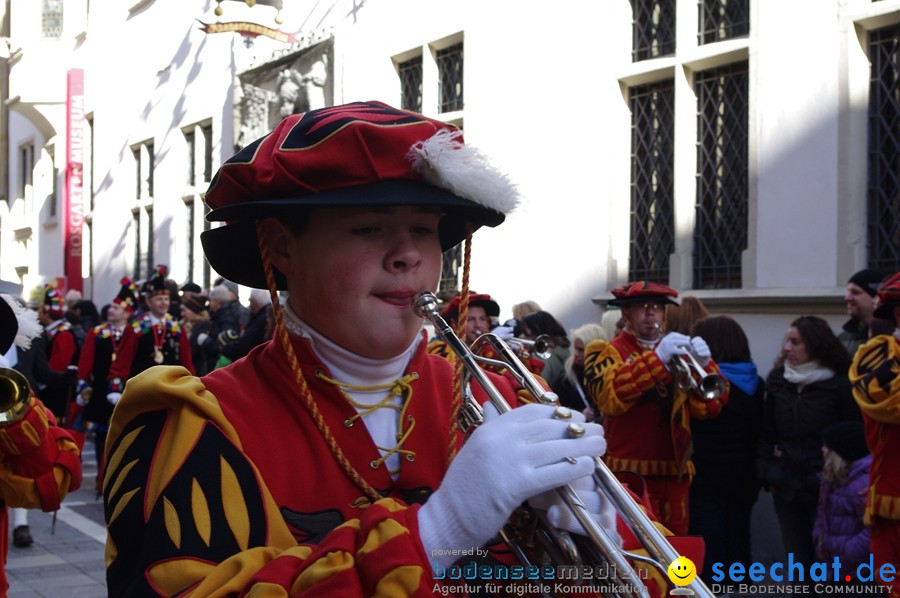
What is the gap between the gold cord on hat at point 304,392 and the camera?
184 cm

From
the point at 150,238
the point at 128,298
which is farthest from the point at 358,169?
the point at 150,238

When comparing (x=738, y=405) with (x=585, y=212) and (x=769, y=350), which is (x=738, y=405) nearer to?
(x=769, y=350)

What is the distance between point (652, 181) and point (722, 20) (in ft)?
4.78

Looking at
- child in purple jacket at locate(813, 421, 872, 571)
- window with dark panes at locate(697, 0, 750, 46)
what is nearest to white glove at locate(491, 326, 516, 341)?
child in purple jacket at locate(813, 421, 872, 571)

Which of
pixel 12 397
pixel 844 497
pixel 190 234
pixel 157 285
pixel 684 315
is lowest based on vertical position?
pixel 844 497

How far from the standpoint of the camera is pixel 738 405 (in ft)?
19.1

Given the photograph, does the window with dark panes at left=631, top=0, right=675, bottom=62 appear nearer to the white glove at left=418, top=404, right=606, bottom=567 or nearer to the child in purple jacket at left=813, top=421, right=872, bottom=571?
the child in purple jacket at left=813, top=421, right=872, bottom=571

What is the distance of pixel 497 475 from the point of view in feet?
4.93

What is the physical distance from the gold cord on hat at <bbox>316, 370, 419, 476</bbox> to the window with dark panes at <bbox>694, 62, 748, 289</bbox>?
601 cm

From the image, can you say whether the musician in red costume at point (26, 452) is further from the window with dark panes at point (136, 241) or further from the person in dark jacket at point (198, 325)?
the window with dark panes at point (136, 241)

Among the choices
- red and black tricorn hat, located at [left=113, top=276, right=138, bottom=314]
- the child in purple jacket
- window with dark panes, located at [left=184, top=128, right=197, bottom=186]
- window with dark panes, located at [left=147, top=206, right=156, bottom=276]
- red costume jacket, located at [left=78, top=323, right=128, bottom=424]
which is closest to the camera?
the child in purple jacket

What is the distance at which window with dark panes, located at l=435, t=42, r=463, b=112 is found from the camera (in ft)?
35.2

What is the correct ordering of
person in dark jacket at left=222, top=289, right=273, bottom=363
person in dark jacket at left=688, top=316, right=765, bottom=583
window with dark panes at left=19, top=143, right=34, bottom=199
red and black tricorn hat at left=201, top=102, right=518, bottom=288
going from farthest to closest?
window with dark panes at left=19, top=143, right=34, bottom=199, person in dark jacket at left=222, top=289, right=273, bottom=363, person in dark jacket at left=688, top=316, right=765, bottom=583, red and black tricorn hat at left=201, top=102, right=518, bottom=288

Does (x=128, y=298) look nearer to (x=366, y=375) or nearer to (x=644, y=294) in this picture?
(x=644, y=294)
